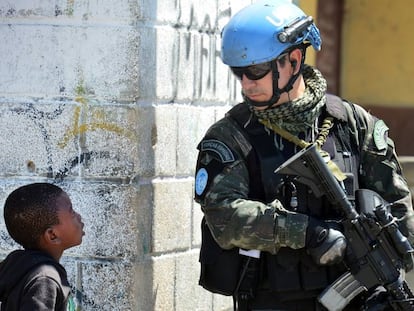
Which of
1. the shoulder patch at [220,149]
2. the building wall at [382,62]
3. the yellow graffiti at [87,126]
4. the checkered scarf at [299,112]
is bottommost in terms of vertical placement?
the building wall at [382,62]

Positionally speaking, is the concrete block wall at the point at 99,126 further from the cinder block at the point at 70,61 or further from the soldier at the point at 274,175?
the soldier at the point at 274,175

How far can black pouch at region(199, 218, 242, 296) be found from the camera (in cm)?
367

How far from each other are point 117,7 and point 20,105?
0.57m

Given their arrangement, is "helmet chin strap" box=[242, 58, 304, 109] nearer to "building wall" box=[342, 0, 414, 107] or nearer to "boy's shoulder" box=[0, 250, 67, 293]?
"boy's shoulder" box=[0, 250, 67, 293]

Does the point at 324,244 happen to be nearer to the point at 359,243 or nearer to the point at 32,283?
the point at 359,243

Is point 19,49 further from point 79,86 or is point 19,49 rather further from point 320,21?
point 320,21

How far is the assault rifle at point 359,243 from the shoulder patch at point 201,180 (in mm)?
281

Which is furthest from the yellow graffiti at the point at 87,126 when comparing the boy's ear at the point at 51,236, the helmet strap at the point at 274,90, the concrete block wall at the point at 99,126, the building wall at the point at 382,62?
the building wall at the point at 382,62

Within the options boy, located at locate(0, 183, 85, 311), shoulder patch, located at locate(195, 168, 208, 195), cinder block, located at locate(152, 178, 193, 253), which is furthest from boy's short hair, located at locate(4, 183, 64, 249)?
cinder block, located at locate(152, 178, 193, 253)

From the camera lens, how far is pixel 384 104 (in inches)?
350

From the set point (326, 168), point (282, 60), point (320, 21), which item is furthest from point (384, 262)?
point (320, 21)

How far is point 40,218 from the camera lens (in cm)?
335

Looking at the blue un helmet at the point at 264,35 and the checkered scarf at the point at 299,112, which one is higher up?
the blue un helmet at the point at 264,35

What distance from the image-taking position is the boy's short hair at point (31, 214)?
11.0 ft
